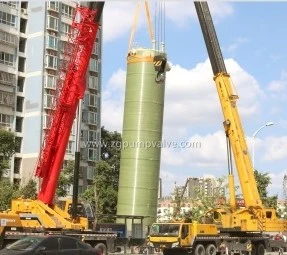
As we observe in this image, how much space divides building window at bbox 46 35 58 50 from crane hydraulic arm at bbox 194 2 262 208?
41244 mm

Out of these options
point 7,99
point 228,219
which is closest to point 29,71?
point 7,99

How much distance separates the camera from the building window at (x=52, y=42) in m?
70.8

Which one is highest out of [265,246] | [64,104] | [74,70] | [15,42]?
[15,42]

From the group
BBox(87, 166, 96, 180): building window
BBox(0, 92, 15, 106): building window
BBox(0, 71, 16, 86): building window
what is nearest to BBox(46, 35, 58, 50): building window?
BBox(0, 71, 16, 86): building window

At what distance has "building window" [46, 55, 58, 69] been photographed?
7062 cm

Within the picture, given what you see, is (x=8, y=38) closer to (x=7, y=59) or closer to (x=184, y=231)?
(x=7, y=59)

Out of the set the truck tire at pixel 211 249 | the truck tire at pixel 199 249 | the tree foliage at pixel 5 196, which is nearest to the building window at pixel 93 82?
the tree foliage at pixel 5 196

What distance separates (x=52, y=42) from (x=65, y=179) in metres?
22.9

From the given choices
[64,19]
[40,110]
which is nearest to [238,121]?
[40,110]

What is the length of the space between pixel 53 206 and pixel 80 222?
1594mm

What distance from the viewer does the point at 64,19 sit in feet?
242

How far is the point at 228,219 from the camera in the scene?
31797 mm

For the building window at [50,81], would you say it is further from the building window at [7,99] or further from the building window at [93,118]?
the building window at [93,118]

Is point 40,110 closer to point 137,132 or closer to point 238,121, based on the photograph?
point 137,132
